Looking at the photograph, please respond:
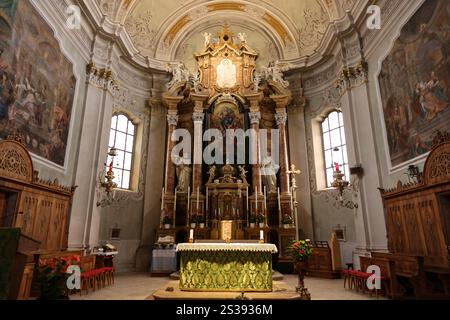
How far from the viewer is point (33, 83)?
23.9 feet

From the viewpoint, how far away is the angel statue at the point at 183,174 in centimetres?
1219

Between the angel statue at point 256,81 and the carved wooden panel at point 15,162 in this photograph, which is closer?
the carved wooden panel at point 15,162

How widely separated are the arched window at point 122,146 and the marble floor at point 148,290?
4.31 m

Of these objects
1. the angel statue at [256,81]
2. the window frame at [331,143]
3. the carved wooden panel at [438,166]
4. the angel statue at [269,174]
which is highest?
the angel statue at [256,81]

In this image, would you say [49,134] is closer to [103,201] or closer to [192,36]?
[103,201]

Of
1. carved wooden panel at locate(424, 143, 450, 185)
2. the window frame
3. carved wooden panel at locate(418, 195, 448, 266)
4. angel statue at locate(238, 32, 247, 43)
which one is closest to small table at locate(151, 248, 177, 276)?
the window frame

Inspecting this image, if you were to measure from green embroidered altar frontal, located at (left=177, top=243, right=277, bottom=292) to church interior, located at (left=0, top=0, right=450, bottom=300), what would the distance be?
42 millimetres

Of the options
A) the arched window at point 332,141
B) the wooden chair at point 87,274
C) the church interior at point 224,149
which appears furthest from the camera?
the arched window at point 332,141

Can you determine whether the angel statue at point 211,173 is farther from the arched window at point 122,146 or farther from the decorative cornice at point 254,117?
the arched window at point 122,146

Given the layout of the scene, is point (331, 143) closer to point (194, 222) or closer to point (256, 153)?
point (256, 153)

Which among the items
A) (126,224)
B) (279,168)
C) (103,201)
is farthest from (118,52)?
(279,168)

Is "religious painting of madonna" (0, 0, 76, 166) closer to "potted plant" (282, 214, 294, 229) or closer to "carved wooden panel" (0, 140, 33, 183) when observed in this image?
"carved wooden panel" (0, 140, 33, 183)

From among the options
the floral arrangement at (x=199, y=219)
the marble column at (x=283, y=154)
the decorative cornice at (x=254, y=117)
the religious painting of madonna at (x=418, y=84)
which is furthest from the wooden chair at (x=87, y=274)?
the religious painting of madonna at (x=418, y=84)

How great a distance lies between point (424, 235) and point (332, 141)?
6600 mm
